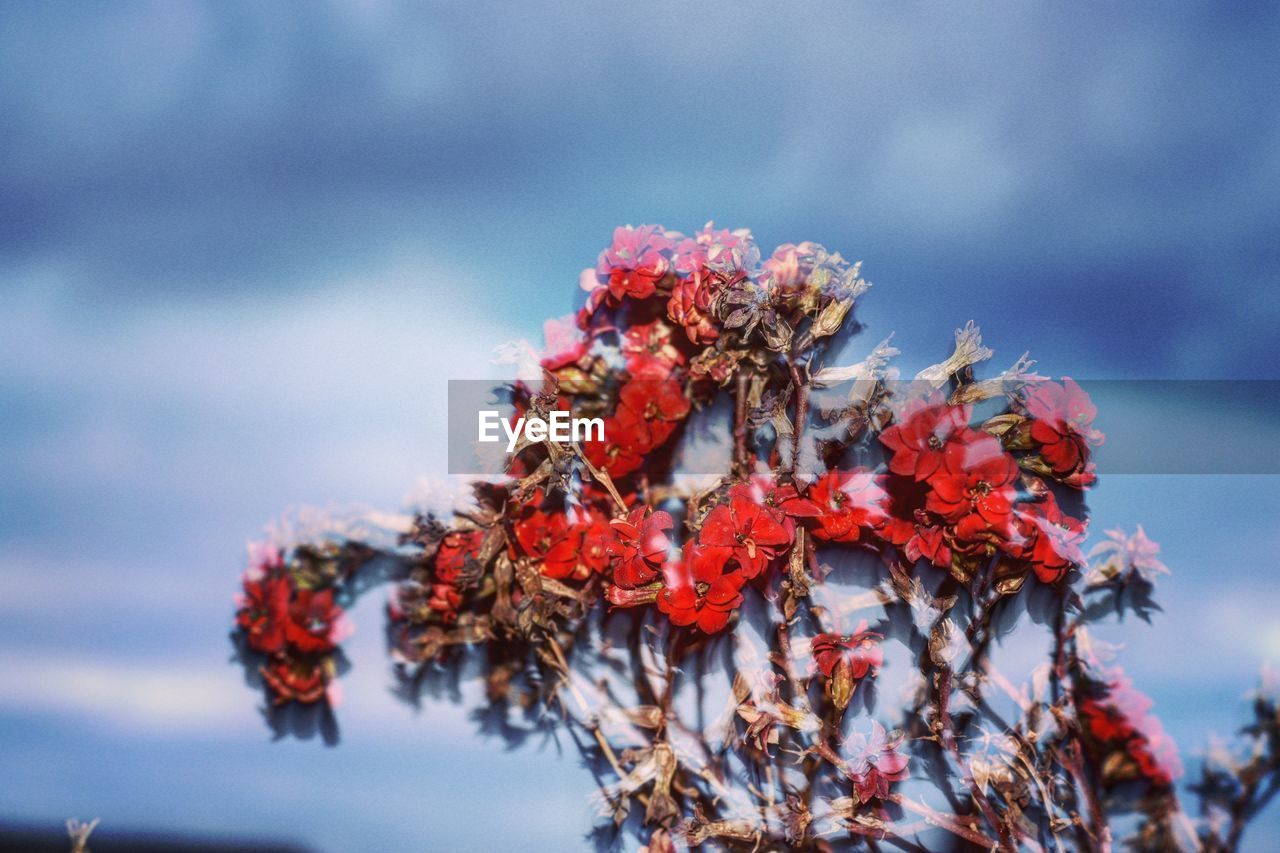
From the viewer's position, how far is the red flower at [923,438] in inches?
35.7

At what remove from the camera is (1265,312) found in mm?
952

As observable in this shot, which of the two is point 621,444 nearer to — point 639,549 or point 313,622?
point 639,549

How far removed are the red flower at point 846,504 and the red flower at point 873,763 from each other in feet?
0.69

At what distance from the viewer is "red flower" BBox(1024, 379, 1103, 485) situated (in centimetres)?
92

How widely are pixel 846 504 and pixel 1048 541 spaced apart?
0.20 metres

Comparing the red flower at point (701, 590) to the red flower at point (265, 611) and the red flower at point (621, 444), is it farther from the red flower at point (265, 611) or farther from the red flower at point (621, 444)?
the red flower at point (265, 611)

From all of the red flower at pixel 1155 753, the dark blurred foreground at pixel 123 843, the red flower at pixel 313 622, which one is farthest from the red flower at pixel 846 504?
the dark blurred foreground at pixel 123 843

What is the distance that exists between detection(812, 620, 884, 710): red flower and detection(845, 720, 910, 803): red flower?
42 mm

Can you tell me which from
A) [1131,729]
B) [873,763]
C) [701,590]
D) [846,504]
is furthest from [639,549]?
[1131,729]

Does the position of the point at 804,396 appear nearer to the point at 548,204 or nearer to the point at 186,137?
the point at 548,204

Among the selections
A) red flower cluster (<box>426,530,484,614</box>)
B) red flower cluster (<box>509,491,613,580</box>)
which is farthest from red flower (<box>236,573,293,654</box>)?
red flower cluster (<box>509,491,613,580</box>)

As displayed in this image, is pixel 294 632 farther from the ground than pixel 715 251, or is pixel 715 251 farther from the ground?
pixel 715 251

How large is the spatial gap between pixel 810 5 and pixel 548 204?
367 mm

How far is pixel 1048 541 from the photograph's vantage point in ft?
2.93
